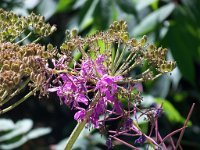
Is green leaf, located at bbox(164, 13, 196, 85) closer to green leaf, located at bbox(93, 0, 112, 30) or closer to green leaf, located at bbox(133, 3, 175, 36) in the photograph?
green leaf, located at bbox(133, 3, 175, 36)

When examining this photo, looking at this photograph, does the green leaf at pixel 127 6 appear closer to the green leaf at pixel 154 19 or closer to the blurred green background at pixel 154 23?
the blurred green background at pixel 154 23

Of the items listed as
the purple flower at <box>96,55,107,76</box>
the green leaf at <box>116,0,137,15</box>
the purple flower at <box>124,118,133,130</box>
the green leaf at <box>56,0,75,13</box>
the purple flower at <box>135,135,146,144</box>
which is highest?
the green leaf at <box>56,0,75,13</box>

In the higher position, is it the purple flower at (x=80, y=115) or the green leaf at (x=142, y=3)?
the green leaf at (x=142, y=3)

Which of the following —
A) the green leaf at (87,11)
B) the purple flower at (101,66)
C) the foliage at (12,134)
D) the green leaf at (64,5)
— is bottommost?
the purple flower at (101,66)

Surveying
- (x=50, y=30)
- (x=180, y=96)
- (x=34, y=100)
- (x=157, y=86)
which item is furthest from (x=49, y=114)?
(x=50, y=30)

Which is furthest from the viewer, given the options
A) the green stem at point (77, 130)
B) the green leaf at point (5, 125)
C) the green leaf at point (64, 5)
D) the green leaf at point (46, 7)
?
the green leaf at point (46, 7)

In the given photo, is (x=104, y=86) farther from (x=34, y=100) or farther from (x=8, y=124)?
(x=34, y=100)

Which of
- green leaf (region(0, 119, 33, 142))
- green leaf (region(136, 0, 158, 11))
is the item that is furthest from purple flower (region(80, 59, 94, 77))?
green leaf (region(136, 0, 158, 11))

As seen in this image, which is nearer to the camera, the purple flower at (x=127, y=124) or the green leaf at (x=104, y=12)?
the purple flower at (x=127, y=124)

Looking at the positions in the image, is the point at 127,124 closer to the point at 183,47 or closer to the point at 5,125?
the point at 5,125


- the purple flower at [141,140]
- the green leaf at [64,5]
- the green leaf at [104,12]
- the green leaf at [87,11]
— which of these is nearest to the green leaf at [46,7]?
the green leaf at [64,5]
